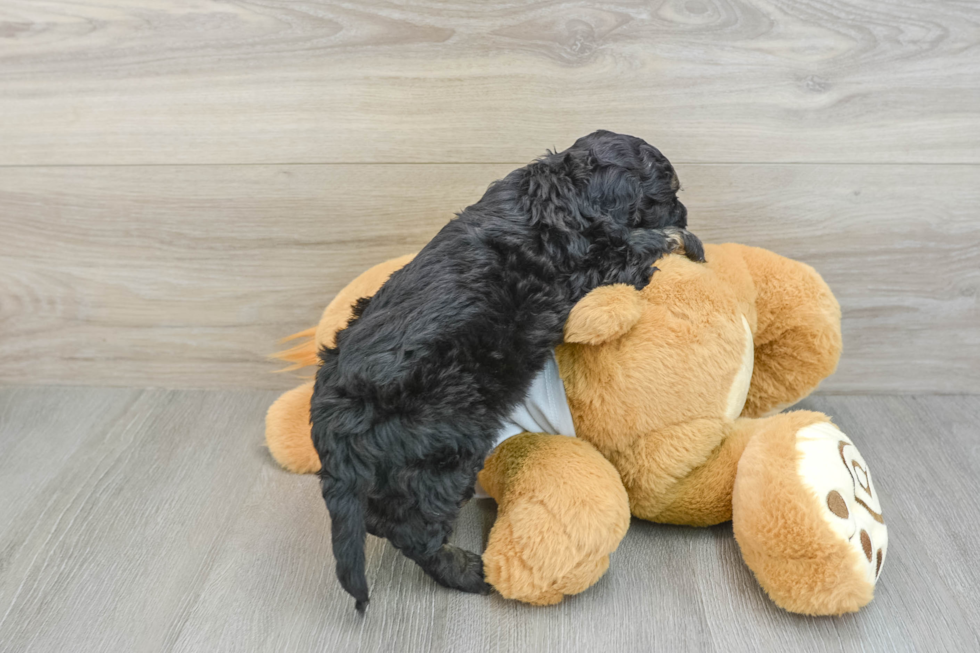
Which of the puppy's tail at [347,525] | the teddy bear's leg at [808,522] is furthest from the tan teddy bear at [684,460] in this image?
the puppy's tail at [347,525]

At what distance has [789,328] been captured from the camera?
96 cm

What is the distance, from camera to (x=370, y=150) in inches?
43.2

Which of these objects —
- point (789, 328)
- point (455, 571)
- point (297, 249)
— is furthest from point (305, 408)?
point (789, 328)

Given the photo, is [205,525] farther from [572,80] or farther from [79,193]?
[572,80]

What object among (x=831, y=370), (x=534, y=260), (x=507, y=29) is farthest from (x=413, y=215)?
(x=831, y=370)

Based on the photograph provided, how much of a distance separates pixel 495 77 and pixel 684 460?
59cm

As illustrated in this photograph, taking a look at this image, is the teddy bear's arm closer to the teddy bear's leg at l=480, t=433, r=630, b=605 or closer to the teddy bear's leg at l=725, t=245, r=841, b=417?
the teddy bear's leg at l=480, t=433, r=630, b=605

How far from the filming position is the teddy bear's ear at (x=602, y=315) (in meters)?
0.76

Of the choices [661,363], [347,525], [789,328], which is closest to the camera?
[347,525]

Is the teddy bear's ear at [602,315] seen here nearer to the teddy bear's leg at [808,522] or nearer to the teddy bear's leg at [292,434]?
the teddy bear's leg at [808,522]

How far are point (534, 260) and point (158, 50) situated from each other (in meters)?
0.71

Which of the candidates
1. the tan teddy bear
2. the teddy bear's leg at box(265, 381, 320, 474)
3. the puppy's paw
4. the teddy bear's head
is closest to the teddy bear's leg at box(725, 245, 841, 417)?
the tan teddy bear

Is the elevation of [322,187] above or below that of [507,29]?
below

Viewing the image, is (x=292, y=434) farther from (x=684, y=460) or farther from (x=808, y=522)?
(x=808, y=522)
